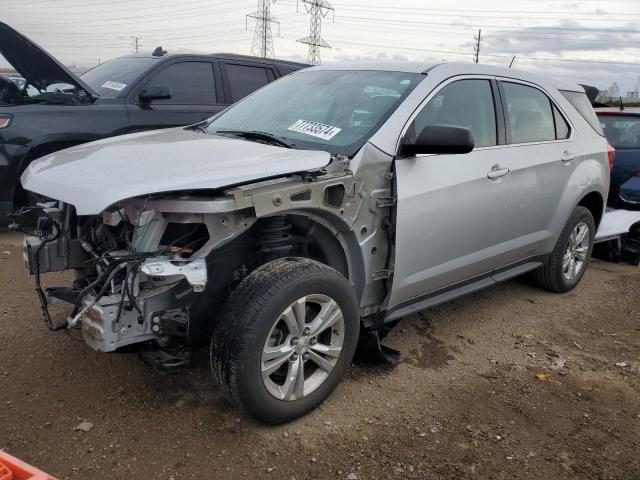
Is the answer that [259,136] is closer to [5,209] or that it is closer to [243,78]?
[5,209]

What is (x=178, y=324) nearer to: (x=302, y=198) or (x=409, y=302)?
(x=302, y=198)

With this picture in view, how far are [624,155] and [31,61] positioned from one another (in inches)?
250

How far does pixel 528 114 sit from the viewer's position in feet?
14.1

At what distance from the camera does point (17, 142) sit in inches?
209

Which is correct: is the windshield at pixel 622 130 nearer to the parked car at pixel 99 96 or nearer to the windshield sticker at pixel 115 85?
the parked car at pixel 99 96

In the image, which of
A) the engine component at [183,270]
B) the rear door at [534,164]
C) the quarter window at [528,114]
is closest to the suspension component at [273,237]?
the engine component at [183,270]

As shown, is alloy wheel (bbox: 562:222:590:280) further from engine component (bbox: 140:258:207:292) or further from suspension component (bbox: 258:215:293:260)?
engine component (bbox: 140:258:207:292)

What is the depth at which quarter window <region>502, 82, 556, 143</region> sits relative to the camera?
13.5ft

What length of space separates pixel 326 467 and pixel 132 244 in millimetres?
1341

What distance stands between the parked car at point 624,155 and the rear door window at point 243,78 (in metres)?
4.30

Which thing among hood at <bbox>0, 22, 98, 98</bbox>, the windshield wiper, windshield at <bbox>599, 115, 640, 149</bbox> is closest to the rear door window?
hood at <bbox>0, 22, 98, 98</bbox>

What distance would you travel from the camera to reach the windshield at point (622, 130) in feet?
23.0

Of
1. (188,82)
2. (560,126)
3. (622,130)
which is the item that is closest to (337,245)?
(560,126)

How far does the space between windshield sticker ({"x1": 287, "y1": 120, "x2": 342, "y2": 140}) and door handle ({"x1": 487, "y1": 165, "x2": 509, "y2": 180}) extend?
43.3 inches
